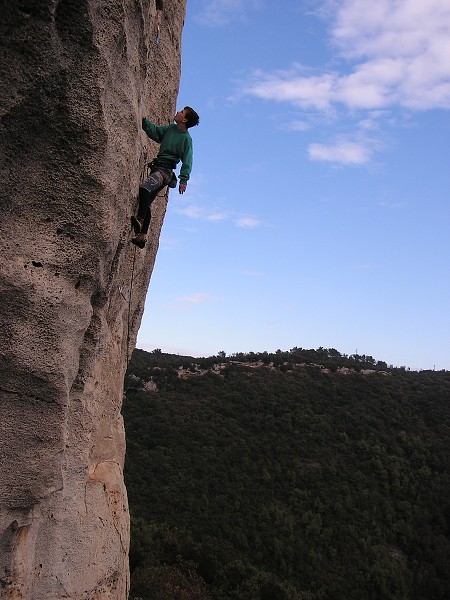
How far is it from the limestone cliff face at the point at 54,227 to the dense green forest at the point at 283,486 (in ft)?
45.5

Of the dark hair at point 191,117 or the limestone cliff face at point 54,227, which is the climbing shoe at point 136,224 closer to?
the limestone cliff face at point 54,227

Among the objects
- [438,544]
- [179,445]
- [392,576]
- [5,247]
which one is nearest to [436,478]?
[438,544]

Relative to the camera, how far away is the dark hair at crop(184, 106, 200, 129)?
5.20 metres

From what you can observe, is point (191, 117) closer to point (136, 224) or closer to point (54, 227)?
point (136, 224)

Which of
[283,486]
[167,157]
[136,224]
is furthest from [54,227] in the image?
[283,486]

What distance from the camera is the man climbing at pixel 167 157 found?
16.9 feet

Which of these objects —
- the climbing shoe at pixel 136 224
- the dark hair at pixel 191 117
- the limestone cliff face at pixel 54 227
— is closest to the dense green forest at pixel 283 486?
the limestone cliff face at pixel 54 227

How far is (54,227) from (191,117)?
6.42 ft


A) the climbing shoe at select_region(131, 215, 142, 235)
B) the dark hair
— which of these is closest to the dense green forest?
the climbing shoe at select_region(131, 215, 142, 235)

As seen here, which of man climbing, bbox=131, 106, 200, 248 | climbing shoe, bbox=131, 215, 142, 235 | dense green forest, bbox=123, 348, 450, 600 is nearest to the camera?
climbing shoe, bbox=131, 215, 142, 235

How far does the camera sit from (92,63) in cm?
371

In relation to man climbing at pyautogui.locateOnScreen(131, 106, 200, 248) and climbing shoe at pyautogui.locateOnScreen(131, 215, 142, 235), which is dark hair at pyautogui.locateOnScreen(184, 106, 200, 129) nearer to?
man climbing at pyautogui.locateOnScreen(131, 106, 200, 248)

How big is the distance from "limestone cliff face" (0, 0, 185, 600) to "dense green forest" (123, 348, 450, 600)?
13.9 metres

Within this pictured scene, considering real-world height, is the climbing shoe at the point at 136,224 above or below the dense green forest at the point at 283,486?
above
